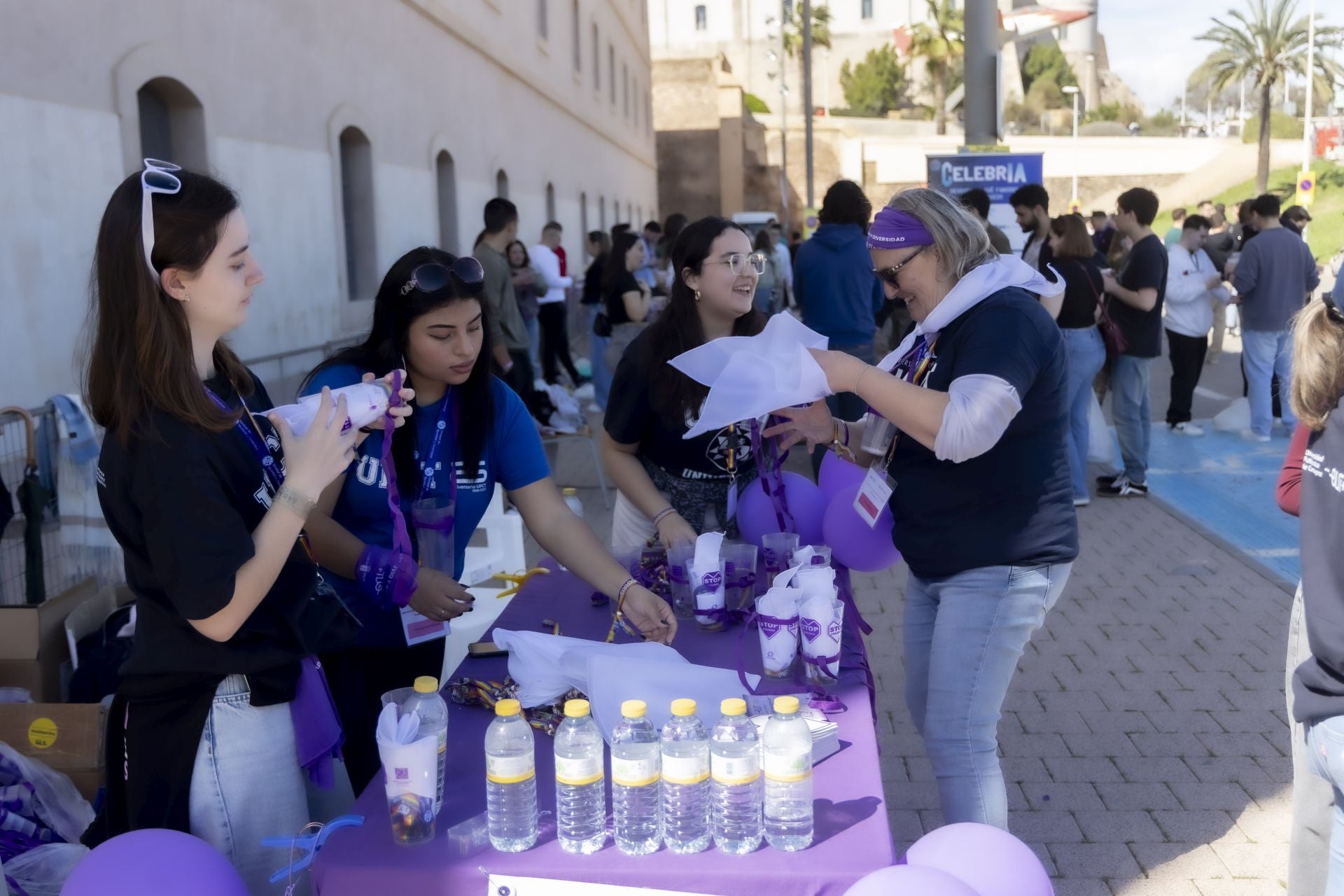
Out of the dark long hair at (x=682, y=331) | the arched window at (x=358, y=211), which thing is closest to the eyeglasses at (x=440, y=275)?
the dark long hair at (x=682, y=331)

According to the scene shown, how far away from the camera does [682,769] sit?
5.87ft

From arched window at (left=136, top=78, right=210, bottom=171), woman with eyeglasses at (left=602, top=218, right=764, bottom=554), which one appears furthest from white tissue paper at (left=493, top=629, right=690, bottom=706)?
arched window at (left=136, top=78, right=210, bottom=171)

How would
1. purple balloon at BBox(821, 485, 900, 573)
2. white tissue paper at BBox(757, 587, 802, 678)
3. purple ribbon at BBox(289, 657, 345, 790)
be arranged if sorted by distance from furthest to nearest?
purple balloon at BBox(821, 485, 900, 573) < white tissue paper at BBox(757, 587, 802, 678) < purple ribbon at BBox(289, 657, 345, 790)

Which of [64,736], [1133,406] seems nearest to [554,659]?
[64,736]

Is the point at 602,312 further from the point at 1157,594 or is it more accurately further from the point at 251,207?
the point at 1157,594

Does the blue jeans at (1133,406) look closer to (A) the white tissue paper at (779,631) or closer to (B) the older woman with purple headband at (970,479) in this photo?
(B) the older woman with purple headband at (970,479)

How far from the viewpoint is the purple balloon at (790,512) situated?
335 centimetres

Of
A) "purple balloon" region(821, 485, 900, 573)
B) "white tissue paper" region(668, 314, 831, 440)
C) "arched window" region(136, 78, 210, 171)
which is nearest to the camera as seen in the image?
"white tissue paper" region(668, 314, 831, 440)

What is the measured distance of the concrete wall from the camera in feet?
18.2

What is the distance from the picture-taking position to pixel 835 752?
7.04 feet

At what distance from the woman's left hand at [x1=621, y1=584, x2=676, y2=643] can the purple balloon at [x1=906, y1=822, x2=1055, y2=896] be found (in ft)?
2.70

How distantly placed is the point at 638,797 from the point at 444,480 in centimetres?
126

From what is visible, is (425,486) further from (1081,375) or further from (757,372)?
(1081,375)

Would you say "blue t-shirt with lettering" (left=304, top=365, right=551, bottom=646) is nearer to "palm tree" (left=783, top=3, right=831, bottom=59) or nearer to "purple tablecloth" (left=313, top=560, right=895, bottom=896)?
"purple tablecloth" (left=313, top=560, right=895, bottom=896)
